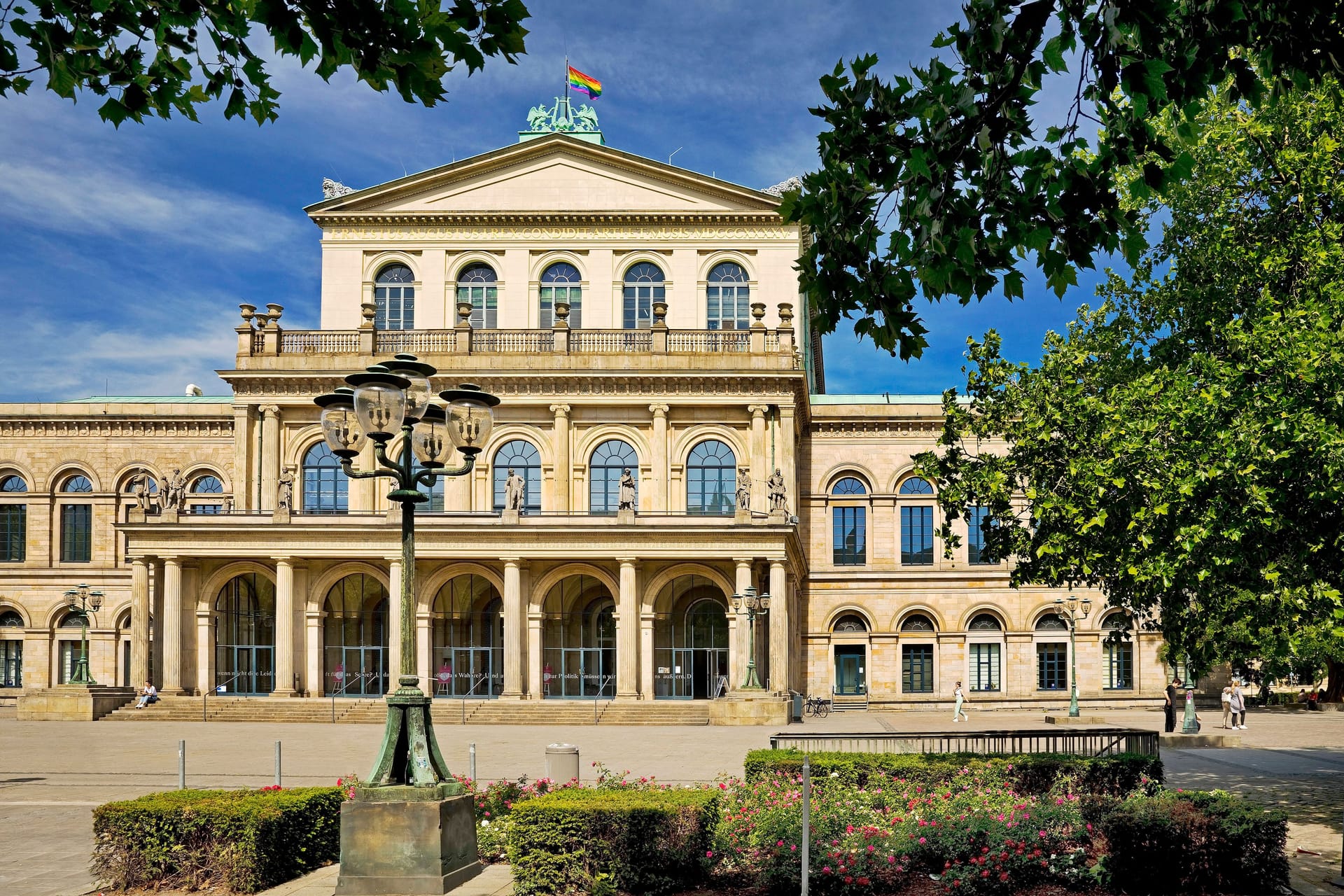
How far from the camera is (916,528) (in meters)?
54.5

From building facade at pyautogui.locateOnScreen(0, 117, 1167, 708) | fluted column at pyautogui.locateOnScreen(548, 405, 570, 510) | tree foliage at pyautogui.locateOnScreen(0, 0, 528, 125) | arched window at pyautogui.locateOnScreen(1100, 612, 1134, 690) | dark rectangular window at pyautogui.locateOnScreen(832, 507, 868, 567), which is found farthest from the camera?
dark rectangular window at pyautogui.locateOnScreen(832, 507, 868, 567)

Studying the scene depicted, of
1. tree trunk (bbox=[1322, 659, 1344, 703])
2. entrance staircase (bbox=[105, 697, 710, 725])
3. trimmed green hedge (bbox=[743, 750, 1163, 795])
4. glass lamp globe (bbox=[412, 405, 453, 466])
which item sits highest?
glass lamp globe (bbox=[412, 405, 453, 466])

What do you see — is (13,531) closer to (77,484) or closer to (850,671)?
(77,484)

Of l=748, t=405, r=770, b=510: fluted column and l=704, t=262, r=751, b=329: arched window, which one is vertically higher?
l=704, t=262, r=751, b=329: arched window

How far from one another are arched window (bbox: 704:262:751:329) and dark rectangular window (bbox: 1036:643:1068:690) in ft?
60.0

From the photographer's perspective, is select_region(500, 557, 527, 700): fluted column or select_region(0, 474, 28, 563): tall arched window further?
select_region(0, 474, 28, 563): tall arched window

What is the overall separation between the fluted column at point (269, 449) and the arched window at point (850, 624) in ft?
76.5

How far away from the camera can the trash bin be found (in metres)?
17.0

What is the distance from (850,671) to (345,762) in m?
31.3

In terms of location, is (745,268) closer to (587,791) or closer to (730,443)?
(730,443)

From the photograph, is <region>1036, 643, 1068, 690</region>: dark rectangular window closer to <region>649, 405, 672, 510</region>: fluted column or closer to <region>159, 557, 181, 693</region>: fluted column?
<region>649, 405, 672, 510</region>: fluted column

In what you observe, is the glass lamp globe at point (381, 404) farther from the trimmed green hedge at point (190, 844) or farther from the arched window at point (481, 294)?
the arched window at point (481, 294)

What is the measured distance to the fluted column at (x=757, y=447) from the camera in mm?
48969

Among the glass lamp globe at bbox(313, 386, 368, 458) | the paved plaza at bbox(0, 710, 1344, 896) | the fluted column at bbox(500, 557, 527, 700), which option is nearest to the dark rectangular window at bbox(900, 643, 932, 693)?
the paved plaza at bbox(0, 710, 1344, 896)
